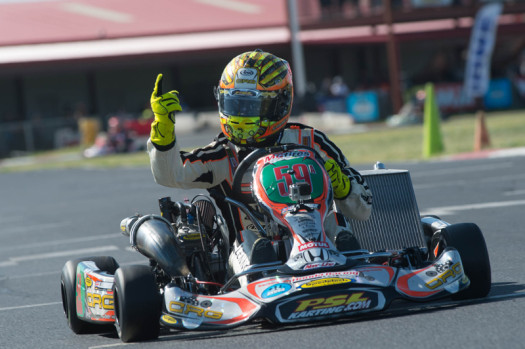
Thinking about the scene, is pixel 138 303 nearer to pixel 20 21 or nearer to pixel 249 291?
pixel 249 291

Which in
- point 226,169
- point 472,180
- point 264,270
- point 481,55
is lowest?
point 472,180

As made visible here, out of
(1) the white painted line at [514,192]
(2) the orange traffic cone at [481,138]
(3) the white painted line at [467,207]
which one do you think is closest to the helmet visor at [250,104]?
(3) the white painted line at [467,207]

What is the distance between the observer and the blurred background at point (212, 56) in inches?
1374

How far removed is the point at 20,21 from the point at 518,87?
22.8m

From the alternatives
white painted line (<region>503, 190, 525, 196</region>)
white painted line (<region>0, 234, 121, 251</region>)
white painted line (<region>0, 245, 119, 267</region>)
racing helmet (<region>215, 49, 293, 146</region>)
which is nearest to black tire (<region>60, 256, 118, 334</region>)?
racing helmet (<region>215, 49, 293, 146</region>)

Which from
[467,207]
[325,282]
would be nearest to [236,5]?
[467,207]

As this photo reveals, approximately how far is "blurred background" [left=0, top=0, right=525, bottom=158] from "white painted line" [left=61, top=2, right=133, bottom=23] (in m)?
0.06

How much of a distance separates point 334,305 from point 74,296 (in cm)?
187

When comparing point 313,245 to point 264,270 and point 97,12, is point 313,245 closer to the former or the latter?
point 264,270

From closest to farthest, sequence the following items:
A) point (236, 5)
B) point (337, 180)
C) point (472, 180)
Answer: point (337, 180) < point (472, 180) < point (236, 5)

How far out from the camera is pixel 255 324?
19.4 ft

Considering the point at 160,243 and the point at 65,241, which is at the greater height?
the point at 160,243

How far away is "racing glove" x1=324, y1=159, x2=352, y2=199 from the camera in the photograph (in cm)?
629

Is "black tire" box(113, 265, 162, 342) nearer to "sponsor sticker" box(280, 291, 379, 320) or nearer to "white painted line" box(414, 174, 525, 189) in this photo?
"sponsor sticker" box(280, 291, 379, 320)
